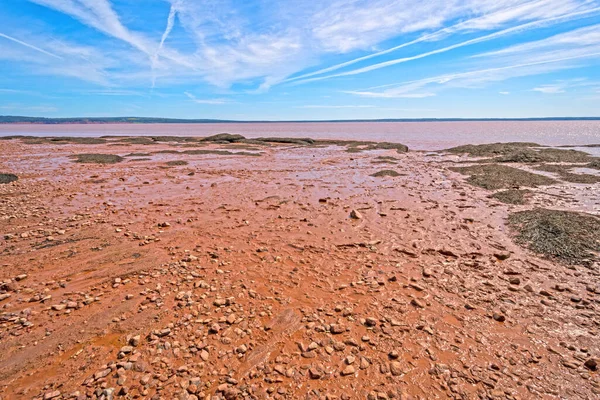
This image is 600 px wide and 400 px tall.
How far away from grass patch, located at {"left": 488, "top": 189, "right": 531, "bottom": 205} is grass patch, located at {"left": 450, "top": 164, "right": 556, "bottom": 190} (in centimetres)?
98

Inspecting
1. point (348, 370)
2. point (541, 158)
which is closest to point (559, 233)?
point (348, 370)

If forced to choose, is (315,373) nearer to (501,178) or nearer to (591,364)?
(591,364)

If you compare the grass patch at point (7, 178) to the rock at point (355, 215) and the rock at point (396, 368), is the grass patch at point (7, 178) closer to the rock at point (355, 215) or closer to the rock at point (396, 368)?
the rock at point (355, 215)

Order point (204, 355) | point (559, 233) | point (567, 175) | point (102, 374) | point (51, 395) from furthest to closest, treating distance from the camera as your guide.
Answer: point (567, 175), point (559, 233), point (204, 355), point (102, 374), point (51, 395)

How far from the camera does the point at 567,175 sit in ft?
52.2

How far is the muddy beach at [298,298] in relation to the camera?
3551 mm

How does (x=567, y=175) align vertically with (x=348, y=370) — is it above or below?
above

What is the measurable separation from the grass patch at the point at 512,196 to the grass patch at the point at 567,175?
14.3 feet

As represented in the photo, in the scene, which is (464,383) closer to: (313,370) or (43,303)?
(313,370)

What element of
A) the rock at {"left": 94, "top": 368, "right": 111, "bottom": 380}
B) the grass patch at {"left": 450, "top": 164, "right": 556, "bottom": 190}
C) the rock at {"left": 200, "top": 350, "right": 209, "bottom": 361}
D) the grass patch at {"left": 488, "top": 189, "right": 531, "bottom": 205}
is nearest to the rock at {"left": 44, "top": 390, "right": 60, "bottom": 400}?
the rock at {"left": 94, "top": 368, "right": 111, "bottom": 380}

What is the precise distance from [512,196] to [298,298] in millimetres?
10759

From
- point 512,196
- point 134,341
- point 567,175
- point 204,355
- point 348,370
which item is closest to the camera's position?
point 348,370

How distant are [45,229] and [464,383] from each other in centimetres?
980

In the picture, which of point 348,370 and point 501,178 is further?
point 501,178
